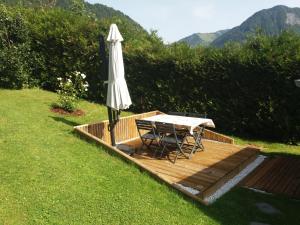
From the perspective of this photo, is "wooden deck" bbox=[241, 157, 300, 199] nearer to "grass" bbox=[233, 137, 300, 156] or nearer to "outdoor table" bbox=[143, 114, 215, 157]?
"grass" bbox=[233, 137, 300, 156]

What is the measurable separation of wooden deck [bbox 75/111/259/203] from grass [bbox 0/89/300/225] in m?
0.34

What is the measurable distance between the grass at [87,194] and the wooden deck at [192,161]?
0.34 metres

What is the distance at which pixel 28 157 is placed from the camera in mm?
8391

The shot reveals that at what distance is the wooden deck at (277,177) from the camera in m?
8.90

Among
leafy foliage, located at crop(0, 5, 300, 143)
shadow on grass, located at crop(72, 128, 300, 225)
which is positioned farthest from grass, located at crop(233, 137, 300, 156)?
shadow on grass, located at crop(72, 128, 300, 225)

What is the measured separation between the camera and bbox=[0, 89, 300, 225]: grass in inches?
259

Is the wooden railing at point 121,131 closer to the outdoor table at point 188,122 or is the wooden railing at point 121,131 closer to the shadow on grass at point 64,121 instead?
the shadow on grass at point 64,121

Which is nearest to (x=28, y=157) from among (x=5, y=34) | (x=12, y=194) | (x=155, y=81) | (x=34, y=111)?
(x=12, y=194)

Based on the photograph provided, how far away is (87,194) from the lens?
7223 mm

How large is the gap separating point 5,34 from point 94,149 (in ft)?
27.5

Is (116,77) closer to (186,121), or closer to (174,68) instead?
(186,121)

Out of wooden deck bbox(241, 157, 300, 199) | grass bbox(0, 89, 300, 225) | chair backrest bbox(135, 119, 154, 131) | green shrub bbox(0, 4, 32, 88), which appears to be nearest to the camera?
grass bbox(0, 89, 300, 225)

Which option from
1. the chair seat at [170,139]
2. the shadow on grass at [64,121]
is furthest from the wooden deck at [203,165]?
the shadow on grass at [64,121]

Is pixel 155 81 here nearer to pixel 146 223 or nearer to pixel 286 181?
pixel 286 181
